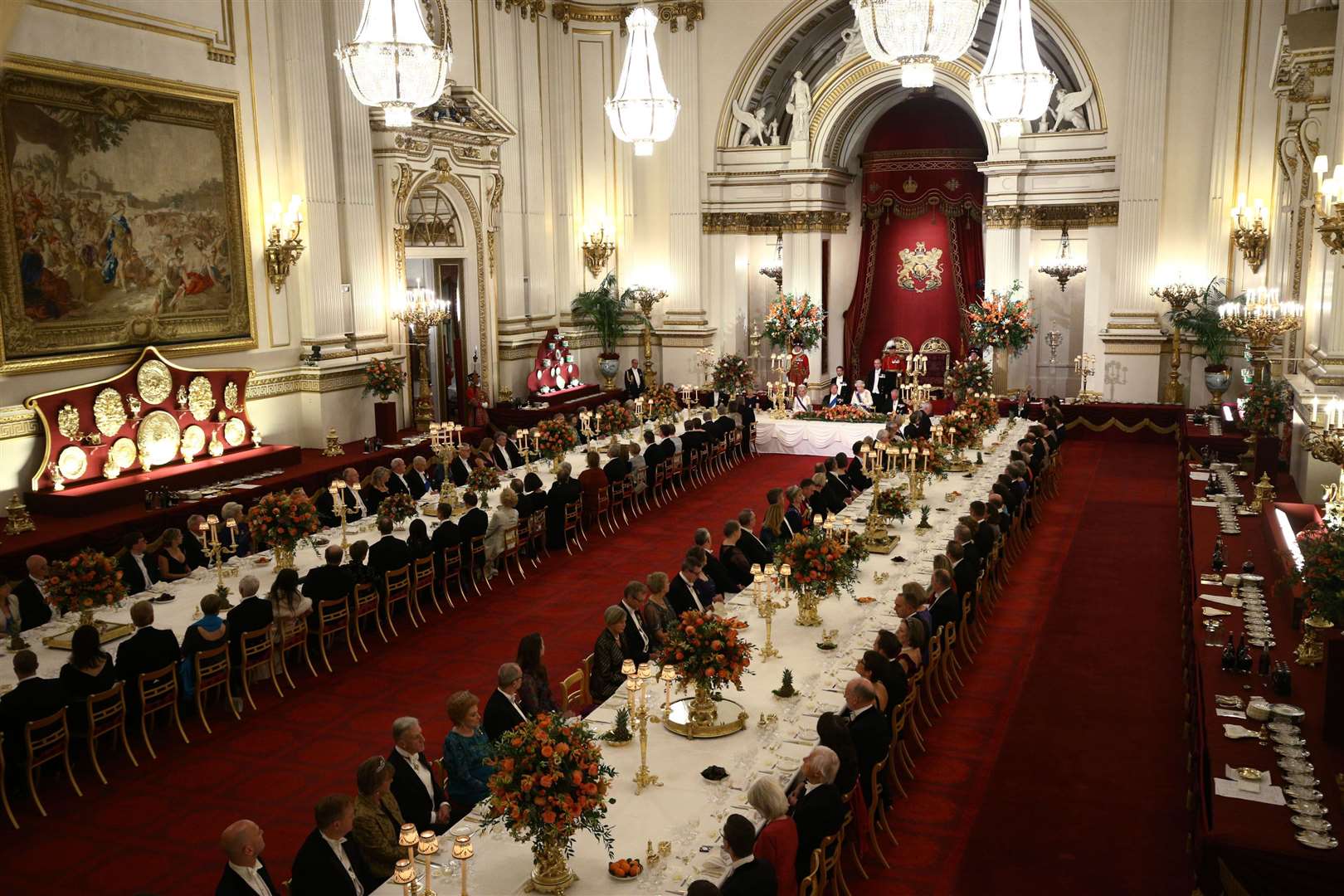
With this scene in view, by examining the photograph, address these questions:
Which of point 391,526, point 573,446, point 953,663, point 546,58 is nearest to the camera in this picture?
point 953,663

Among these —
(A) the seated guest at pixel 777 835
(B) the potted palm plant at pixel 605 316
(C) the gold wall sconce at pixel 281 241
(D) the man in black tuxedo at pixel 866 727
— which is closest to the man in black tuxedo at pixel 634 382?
(B) the potted palm plant at pixel 605 316

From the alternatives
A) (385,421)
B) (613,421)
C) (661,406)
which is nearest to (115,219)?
(385,421)

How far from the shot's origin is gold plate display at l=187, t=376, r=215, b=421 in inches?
601

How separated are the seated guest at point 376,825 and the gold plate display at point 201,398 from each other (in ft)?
34.8

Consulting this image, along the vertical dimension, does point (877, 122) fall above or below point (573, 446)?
above

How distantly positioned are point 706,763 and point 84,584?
18.5ft

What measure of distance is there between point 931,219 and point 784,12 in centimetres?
600

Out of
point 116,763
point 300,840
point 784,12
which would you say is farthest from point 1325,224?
point 784,12

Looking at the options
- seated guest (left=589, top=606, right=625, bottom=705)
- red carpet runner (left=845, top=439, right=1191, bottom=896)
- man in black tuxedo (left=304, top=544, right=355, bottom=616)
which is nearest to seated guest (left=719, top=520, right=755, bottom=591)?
red carpet runner (left=845, top=439, right=1191, bottom=896)

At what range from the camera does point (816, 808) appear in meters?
6.11

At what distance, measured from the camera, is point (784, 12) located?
79.4 ft

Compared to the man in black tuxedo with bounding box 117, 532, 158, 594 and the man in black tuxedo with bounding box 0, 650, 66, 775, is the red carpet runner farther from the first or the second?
the man in black tuxedo with bounding box 117, 532, 158, 594

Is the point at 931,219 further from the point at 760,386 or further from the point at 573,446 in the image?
the point at 573,446

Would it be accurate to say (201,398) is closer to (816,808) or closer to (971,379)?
(816,808)
